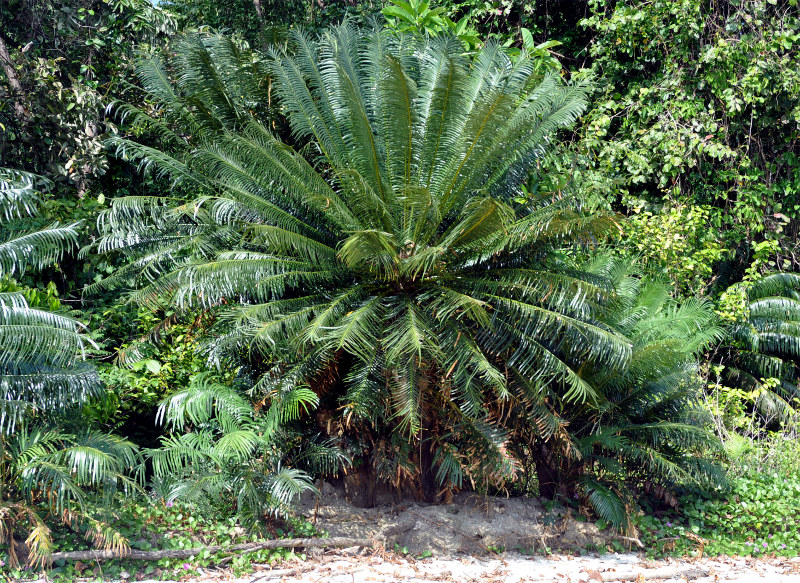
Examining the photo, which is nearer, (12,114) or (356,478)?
(356,478)

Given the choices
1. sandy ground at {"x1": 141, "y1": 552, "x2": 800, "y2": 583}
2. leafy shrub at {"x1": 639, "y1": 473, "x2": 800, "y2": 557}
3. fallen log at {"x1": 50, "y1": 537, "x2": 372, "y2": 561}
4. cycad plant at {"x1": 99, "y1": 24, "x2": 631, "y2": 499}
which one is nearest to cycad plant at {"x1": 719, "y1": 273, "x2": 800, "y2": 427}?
leafy shrub at {"x1": 639, "y1": 473, "x2": 800, "y2": 557}

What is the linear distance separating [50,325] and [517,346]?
390 centimetres

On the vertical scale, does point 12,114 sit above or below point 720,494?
above

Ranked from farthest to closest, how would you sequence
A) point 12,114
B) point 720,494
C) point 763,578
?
point 12,114, point 720,494, point 763,578

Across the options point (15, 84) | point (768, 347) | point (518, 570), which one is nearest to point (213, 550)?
point (518, 570)

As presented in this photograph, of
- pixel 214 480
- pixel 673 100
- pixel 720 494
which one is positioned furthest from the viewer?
pixel 673 100

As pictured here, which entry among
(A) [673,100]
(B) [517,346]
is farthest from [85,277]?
(A) [673,100]

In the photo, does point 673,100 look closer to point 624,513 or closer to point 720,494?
point 720,494

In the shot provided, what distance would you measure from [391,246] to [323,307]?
31.4 inches

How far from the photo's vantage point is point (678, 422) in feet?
24.6

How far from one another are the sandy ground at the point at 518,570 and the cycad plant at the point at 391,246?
80 cm

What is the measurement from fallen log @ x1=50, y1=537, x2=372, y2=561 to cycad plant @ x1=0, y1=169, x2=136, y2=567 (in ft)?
0.41

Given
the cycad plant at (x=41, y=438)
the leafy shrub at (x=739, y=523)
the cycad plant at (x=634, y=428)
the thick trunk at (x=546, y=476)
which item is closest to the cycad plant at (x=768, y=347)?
the leafy shrub at (x=739, y=523)

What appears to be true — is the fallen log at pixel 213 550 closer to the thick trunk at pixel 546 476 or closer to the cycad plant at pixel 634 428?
the thick trunk at pixel 546 476
